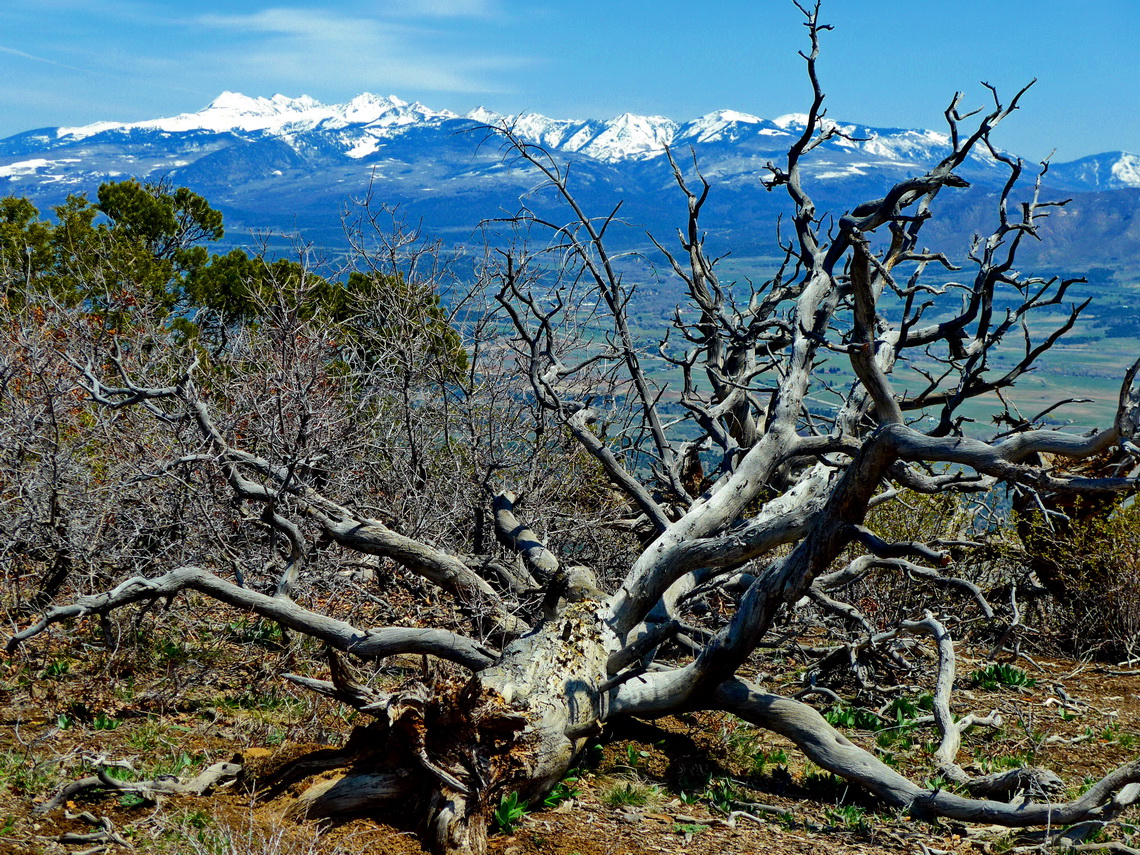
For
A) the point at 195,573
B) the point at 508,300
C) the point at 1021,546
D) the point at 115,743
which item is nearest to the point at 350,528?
the point at 195,573

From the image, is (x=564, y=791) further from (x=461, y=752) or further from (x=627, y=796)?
(x=461, y=752)

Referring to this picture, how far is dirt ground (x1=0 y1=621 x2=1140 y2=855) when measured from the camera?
13.2 ft

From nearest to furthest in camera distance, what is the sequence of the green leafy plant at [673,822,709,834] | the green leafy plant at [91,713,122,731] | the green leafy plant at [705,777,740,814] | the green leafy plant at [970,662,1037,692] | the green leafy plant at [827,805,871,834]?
1. the green leafy plant at [673,822,709,834]
2. the green leafy plant at [827,805,871,834]
3. the green leafy plant at [705,777,740,814]
4. the green leafy plant at [91,713,122,731]
5. the green leafy plant at [970,662,1037,692]

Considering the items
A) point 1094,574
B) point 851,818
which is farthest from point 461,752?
point 1094,574

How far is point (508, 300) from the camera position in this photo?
22.9ft

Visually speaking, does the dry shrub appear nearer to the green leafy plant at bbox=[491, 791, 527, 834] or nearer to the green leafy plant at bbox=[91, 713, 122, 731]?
the green leafy plant at bbox=[491, 791, 527, 834]

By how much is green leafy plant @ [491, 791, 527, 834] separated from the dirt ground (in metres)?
0.03

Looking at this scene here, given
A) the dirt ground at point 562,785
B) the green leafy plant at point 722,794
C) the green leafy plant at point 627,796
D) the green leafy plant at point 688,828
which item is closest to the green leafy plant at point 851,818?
the dirt ground at point 562,785

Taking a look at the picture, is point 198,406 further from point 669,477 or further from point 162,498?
point 669,477

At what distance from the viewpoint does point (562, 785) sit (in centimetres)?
487

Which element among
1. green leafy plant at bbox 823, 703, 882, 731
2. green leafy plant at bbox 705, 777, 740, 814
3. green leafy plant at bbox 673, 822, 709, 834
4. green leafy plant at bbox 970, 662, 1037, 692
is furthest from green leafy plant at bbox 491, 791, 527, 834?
green leafy plant at bbox 970, 662, 1037, 692

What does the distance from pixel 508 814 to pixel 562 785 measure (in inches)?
23.6

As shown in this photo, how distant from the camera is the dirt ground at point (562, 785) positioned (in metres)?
4.03

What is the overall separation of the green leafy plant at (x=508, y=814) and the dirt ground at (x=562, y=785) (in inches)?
1.0
